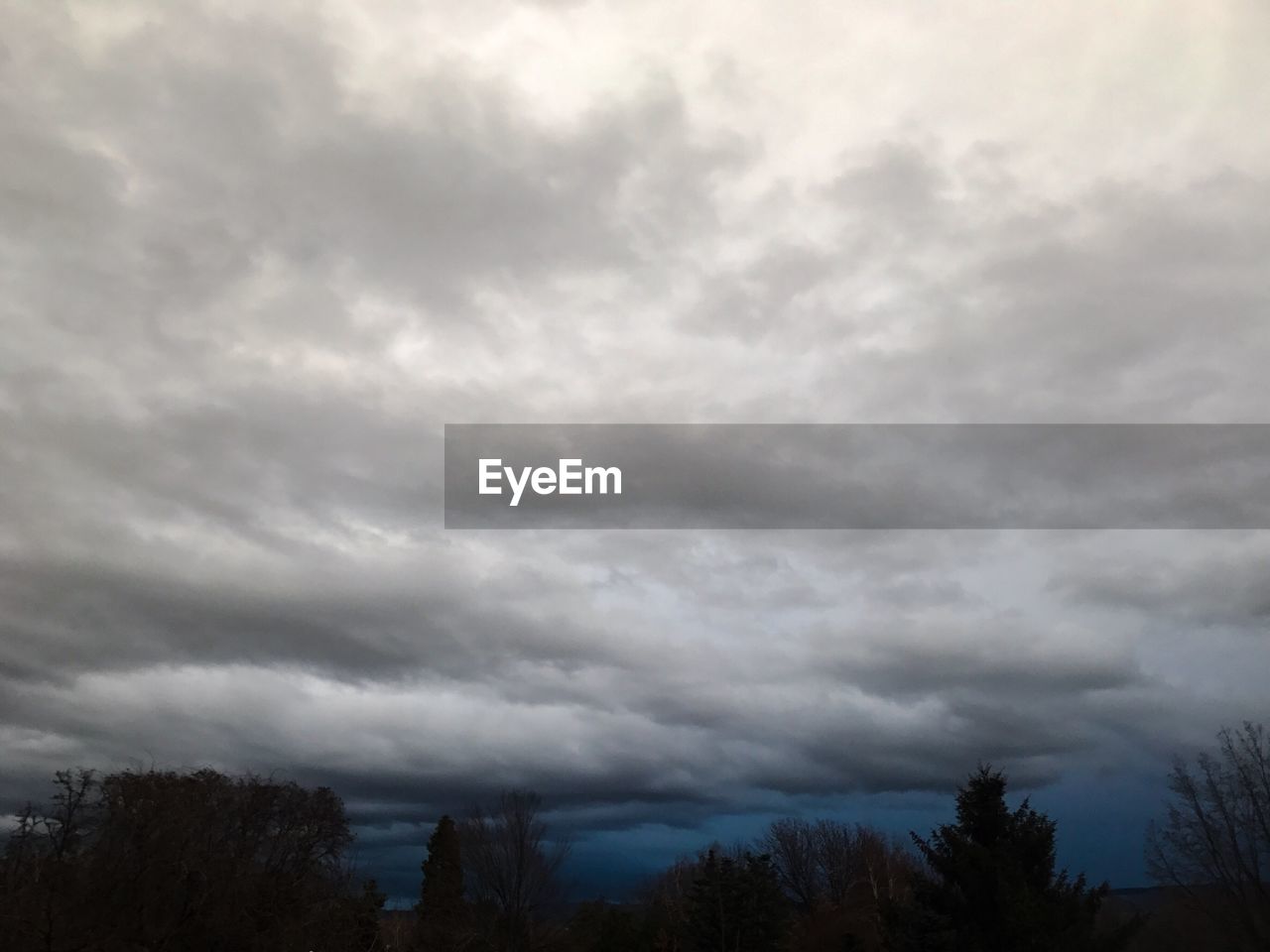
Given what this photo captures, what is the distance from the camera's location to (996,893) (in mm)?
32781

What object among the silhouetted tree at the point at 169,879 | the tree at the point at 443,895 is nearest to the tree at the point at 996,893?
the silhouetted tree at the point at 169,879

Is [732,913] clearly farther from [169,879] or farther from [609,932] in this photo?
[169,879]

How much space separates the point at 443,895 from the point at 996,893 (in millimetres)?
51255

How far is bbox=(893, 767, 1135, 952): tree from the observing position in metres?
30.8

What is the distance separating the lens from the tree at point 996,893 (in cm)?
3075

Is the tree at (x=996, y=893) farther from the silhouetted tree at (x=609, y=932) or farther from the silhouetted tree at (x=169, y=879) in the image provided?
the silhouetted tree at (x=609, y=932)

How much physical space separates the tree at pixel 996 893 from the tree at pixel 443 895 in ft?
128

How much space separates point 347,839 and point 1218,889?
42.1 meters

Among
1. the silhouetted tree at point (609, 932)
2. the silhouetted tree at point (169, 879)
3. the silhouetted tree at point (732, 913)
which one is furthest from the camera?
the silhouetted tree at point (609, 932)

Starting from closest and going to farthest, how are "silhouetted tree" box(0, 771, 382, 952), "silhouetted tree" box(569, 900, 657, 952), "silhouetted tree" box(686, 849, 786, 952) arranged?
"silhouetted tree" box(0, 771, 382, 952), "silhouetted tree" box(686, 849, 786, 952), "silhouetted tree" box(569, 900, 657, 952)

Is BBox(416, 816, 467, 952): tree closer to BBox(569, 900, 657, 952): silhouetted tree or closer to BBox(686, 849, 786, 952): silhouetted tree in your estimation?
BBox(569, 900, 657, 952): silhouetted tree

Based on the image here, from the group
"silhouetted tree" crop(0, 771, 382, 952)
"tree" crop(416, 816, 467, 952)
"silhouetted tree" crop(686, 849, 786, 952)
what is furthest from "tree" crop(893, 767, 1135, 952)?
"tree" crop(416, 816, 467, 952)

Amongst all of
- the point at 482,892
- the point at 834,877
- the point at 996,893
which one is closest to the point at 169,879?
the point at 996,893

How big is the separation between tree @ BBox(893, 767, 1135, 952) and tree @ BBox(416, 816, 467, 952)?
39.0 m
